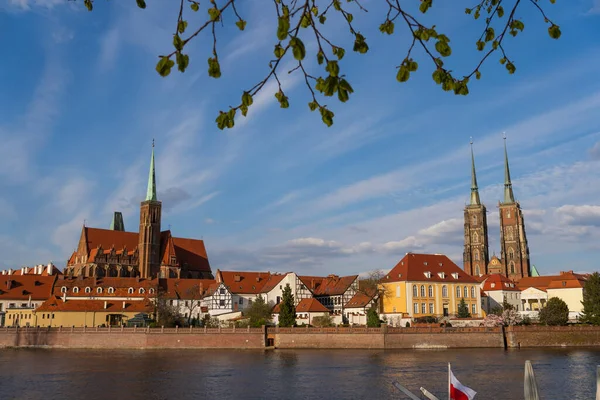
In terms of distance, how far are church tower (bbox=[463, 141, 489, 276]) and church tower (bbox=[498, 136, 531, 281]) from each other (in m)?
4.20

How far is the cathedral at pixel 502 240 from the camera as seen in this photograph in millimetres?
135125

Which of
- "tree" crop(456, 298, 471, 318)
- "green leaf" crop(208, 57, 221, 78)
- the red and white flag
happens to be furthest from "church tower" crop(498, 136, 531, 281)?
"green leaf" crop(208, 57, 221, 78)

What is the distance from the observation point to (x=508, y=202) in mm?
143875

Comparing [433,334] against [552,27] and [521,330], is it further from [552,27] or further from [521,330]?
[552,27]

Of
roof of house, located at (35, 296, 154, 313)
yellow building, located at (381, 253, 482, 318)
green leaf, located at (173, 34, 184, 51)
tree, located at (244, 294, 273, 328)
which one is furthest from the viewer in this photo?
yellow building, located at (381, 253, 482, 318)

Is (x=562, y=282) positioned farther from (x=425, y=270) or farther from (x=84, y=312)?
(x=84, y=312)

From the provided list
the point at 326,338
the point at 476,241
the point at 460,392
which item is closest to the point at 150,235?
the point at 326,338

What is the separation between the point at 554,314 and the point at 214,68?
240 feet

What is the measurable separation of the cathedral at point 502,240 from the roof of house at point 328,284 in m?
58.7

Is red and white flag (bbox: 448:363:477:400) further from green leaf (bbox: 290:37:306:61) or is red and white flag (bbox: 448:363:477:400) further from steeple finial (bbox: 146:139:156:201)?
steeple finial (bbox: 146:139:156:201)

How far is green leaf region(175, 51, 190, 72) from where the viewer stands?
547 centimetres

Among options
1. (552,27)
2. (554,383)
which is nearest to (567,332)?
(554,383)

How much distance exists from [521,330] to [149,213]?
70.9 metres

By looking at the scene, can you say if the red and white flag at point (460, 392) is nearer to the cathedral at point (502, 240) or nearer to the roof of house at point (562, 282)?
the roof of house at point (562, 282)
